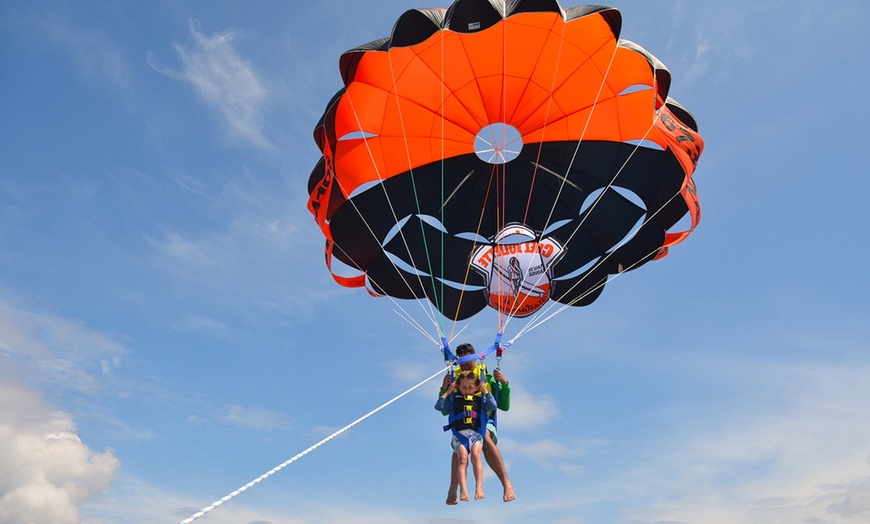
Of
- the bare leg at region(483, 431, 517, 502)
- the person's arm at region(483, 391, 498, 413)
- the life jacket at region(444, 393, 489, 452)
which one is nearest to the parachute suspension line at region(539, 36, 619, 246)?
the person's arm at region(483, 391, 498, 413)

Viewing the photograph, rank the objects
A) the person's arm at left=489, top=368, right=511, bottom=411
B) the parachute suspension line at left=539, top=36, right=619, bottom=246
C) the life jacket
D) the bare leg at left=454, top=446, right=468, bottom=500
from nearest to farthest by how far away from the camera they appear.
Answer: the bare leg at left=454, top=446, right=468, bottom=500
the life jacket
the person's arm at left=489, top=368, right=511, bottom=411
the parachute suspension line at left=539, top=36, right=619, bottom=246

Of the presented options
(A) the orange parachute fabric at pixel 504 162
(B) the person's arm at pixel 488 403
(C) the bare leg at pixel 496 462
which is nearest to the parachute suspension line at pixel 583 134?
(A) the orange parachute fabric at pixel 504 162

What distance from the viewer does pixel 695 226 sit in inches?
371

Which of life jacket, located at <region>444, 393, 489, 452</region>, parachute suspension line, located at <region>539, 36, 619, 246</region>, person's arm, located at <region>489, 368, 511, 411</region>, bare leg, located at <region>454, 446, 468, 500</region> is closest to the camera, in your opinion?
bare leg, located at <region>454, 446, 468, 500</region>

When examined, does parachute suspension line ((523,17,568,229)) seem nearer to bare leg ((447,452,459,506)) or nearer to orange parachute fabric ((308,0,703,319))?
orange parachute fabric ((308,0,703,319))

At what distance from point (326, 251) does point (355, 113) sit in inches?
84.9

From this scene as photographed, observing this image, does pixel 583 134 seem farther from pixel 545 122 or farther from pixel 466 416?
pixel 466 416

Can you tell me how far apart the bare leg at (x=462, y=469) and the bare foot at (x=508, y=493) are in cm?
49

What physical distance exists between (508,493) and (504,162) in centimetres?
465

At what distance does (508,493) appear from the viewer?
23.2 ft

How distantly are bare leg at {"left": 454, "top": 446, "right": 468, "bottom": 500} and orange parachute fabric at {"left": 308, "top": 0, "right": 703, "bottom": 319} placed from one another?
3259 mm

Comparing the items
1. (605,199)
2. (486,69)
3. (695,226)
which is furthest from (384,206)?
(695,226)

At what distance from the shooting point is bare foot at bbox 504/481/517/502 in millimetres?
7012

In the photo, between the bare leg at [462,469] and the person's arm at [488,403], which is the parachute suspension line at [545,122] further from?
the bare leg at [462,469]
